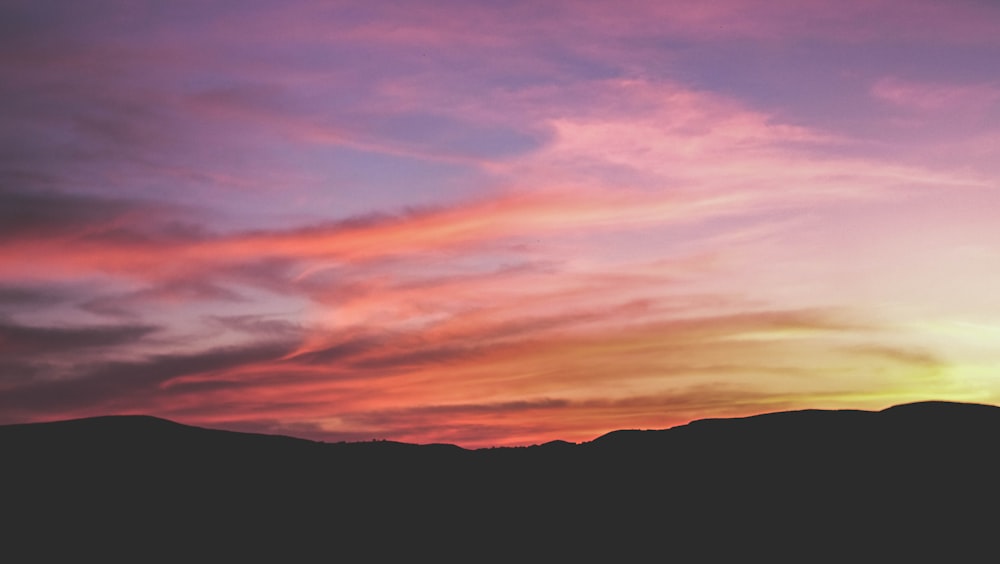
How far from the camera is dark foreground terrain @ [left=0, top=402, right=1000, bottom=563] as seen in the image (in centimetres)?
2933

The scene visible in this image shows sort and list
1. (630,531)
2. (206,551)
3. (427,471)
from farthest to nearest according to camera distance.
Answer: (427,471)
(630,531)
(206,551)

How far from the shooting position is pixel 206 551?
2856 cm

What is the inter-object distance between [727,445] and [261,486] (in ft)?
59.7

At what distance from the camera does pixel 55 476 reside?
32375 mm

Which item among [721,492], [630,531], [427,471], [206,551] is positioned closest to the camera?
[206,551]

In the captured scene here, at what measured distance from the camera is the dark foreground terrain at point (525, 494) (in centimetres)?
2933

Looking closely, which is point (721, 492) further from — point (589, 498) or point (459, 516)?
point (459, 516)

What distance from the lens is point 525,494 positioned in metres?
35.9

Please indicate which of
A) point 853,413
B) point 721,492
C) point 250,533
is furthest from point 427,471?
point 853,413

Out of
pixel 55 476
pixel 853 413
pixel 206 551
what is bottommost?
pixel 206 551

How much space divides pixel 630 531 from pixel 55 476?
64.2 feet

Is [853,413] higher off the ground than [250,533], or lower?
higher

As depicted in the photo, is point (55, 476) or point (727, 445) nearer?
point (55, 476)

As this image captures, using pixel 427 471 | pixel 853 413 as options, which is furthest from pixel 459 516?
pixel 853 413
